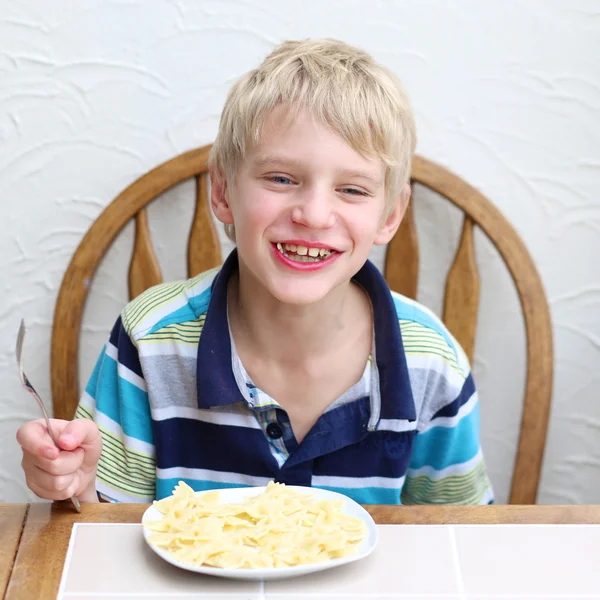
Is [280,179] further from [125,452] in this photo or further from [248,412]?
[125,452]

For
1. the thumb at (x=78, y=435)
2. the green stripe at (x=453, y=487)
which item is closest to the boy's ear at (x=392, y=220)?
the green stripe at (x=453, y=487)

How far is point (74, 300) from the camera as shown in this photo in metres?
1.25

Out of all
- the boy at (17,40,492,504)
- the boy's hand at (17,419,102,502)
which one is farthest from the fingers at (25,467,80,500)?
the boy at (17,40,492,504)

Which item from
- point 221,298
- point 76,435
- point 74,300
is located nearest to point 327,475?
point 221,298

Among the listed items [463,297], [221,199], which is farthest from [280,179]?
[463,297]

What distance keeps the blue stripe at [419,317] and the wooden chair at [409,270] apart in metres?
0.16

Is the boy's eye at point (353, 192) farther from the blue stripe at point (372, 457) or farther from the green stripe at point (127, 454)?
the green stripe at point (127, 454)

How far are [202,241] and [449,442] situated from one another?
465 mm

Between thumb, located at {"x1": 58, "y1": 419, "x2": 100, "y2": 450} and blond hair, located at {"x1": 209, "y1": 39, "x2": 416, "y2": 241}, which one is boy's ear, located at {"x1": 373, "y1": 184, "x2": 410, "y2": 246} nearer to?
blond hair, located at {"x1": 209, "y1": 39, "x2": 416, "y2": 241}

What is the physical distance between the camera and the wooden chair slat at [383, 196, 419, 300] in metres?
1.28

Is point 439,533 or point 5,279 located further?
point 5,279

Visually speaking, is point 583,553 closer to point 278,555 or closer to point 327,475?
point 278,555

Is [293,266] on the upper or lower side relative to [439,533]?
upper

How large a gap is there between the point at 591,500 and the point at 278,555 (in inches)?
39.1
